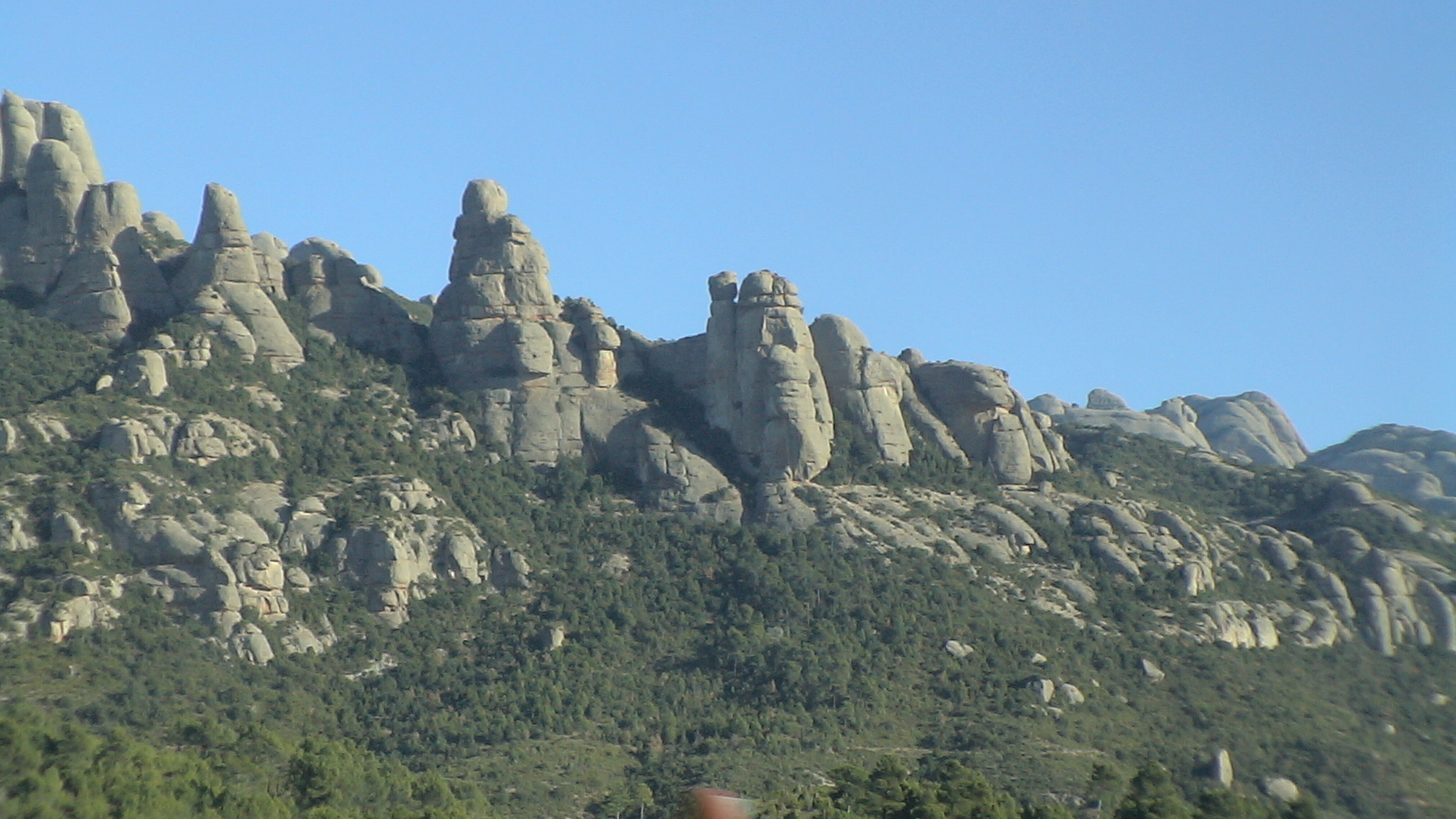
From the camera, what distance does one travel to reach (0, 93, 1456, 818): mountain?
3893 inches

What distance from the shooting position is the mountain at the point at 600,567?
324 ft

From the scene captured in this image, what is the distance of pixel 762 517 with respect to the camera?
415ft

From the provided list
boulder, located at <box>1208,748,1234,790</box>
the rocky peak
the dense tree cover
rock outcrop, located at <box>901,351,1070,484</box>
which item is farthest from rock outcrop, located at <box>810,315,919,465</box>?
the dense tree cover

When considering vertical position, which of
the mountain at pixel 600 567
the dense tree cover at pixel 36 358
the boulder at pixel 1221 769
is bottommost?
the boulder at pixel 1221 769

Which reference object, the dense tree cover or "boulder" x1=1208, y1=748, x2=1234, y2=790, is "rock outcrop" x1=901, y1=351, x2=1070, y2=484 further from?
the dense tree cover

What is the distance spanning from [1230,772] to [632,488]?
42.8 m

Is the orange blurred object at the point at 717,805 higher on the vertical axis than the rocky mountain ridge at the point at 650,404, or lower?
lower

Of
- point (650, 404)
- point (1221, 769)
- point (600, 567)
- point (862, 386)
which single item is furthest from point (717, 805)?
point (862, 386)

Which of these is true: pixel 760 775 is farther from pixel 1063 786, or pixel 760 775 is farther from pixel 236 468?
pixel 236 468

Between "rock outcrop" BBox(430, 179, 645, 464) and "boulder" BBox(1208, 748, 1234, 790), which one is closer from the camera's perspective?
"boulder" BBox(1208, 748, 1234, 790)

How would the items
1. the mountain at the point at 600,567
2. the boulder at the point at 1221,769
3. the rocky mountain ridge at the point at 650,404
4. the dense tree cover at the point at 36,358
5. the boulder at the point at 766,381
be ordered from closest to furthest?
the mountain at the point at 600,567
the boulder at the point at 1221,769
the dense tree cover at the point at 36,358
the rocky mountain ridge at the point at 650,404
the boulder at the point at 766,381

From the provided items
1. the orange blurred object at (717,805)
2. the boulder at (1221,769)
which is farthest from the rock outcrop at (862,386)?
the orange blurred object at (717,805)

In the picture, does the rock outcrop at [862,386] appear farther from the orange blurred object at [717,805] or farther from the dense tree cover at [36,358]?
the dense tree cover at [36,358]

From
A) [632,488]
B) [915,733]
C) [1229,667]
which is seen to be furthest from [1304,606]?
[632,488]
